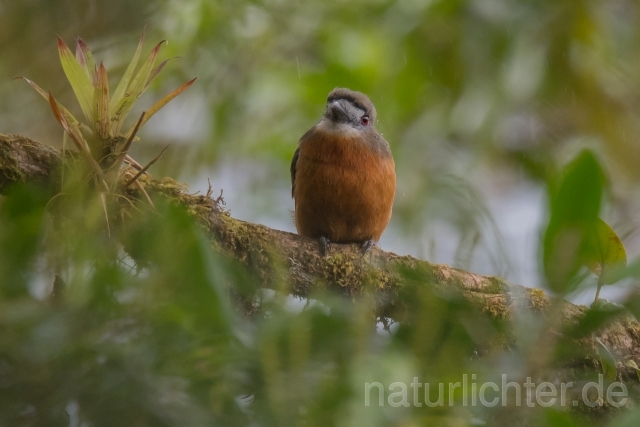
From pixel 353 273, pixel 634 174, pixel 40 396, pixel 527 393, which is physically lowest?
pixel 40 396

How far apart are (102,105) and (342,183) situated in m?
1.98

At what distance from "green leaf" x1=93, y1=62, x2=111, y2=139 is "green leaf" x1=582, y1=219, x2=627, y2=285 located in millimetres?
1118

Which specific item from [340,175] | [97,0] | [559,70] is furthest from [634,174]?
[97,0]

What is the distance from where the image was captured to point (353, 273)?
9.25 feet

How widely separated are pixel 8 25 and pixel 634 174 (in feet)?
13.4

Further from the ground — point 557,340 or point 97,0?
point 97,0

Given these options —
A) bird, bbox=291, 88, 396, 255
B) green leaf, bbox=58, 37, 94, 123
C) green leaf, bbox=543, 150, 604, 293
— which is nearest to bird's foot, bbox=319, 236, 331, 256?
bird, bbox=291, 88, 396, 255

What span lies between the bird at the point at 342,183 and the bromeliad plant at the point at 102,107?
160 centimetres

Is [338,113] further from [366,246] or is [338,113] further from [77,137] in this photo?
[77,137]

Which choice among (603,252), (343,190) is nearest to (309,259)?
(343,190)

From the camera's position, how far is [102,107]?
176 cm

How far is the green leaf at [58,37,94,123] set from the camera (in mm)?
1463

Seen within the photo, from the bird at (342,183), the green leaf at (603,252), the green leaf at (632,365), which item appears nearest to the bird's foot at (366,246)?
the bird at (342,183)

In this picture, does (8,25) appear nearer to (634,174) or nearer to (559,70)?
(559,70)
